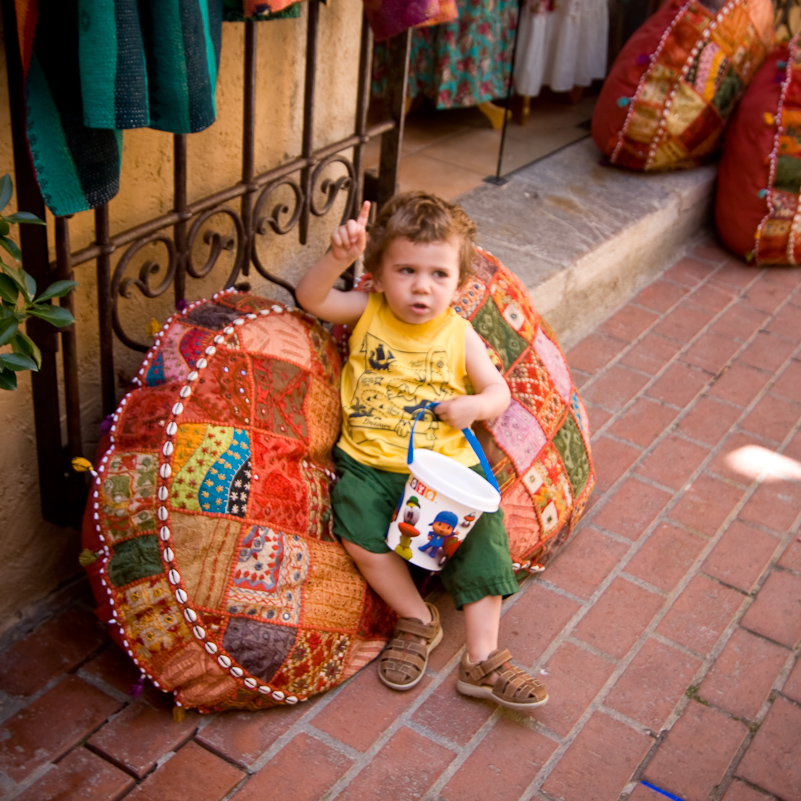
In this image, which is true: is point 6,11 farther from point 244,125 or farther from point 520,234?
point 520,234

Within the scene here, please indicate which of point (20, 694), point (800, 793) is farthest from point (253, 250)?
point (800, 793)

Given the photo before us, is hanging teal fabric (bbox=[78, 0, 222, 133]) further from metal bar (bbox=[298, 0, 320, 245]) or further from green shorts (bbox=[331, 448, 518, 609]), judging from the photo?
green shorts (bbox=[331, 448, 518, 609])

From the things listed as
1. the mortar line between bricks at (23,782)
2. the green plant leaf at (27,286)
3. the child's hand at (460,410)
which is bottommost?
the mortar line between bricks at (23,782)

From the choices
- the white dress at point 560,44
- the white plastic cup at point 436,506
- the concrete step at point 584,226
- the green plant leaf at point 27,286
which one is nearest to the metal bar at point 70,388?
the green plant leaf at point 27,286

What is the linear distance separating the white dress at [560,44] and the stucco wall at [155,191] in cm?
238

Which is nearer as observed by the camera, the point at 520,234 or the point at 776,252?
the point at 520,234

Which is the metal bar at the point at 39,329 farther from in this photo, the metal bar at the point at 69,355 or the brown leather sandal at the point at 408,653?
the brown leather sandal at the point at 408,653

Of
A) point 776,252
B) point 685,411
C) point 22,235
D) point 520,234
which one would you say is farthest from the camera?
point 776,252

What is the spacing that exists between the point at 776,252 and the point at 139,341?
3.09m

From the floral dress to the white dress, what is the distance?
0.30 ft

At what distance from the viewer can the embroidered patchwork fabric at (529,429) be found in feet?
8.00

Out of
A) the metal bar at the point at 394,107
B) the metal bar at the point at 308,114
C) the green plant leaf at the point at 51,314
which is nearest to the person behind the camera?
the green plant leaf at the point at 51,314

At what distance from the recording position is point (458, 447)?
2.30 metres

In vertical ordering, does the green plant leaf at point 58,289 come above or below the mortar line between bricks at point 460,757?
above
